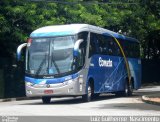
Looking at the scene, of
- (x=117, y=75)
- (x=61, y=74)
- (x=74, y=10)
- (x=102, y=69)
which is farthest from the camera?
(x=74, y=10)

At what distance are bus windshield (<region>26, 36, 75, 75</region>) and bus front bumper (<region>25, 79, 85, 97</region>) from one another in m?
0.56

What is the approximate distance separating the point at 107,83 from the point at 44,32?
5.33 m

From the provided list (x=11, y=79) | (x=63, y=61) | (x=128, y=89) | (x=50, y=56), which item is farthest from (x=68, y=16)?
(x=63, y=61)

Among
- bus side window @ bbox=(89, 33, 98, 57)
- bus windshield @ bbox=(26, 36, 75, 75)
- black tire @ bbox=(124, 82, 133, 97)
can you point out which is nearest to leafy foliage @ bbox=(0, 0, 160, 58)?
black tire @ bbox=(124, 82, 133, 97)

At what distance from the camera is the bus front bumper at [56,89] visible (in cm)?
2086

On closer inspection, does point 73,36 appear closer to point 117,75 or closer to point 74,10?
point 117,75

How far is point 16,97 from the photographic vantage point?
29.8 m

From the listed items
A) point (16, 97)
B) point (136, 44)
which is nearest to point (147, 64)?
point (136, 44)

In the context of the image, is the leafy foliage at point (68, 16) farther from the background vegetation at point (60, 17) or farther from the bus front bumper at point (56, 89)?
the bus front bumper at point (56, 89)

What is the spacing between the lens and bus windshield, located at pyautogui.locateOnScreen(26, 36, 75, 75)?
68.9 ft

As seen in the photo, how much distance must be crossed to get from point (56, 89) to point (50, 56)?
1.54 meters

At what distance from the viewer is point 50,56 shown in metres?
21.2

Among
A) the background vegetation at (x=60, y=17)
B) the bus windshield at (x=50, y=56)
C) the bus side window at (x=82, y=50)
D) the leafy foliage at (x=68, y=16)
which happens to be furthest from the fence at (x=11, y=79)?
the bus side window at (x=82, y=50)

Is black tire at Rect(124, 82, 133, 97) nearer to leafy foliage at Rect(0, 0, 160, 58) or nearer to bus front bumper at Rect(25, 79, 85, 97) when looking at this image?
leafy foliage at Rect(0, 0, 160, 58)
